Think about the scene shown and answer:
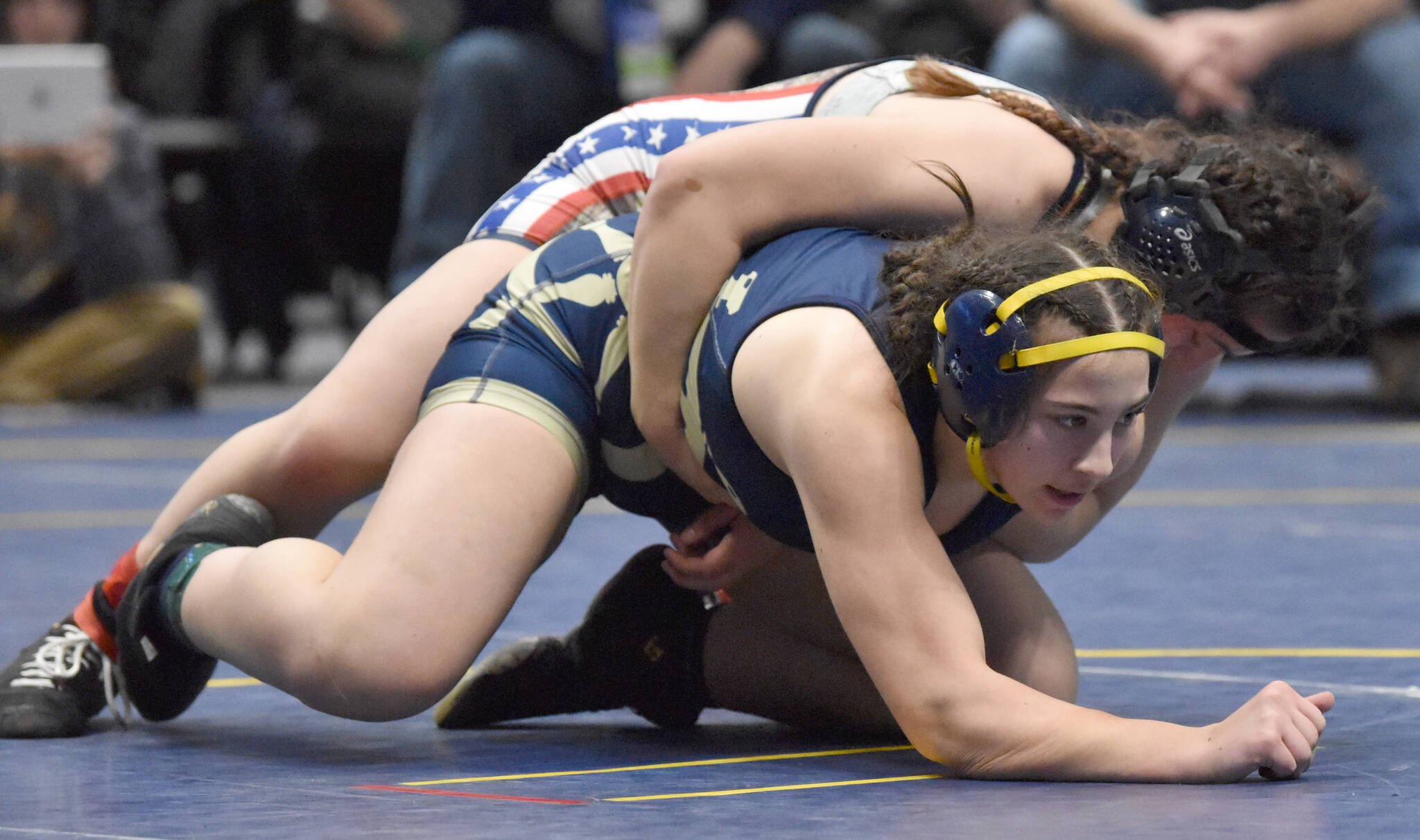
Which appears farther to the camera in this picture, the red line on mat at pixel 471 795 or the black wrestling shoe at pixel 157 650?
the black wrestling shoe at pixel 157 650

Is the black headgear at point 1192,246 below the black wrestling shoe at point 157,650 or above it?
above

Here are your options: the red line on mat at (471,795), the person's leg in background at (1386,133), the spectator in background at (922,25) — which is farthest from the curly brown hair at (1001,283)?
the spectator in background at (922,25)

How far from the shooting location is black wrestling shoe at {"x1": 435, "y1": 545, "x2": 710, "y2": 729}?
8.10 feet

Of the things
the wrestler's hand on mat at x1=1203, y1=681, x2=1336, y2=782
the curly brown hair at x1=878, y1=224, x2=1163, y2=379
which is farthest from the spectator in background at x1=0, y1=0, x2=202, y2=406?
the wrestler's hand on mat at x1=1203, y1=681, x2=1336, y2=782

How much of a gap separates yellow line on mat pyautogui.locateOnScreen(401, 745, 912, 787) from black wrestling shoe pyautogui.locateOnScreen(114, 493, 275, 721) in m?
0.48

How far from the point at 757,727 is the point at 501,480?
0.45 meters

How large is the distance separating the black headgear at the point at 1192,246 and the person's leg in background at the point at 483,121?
4.15 metres

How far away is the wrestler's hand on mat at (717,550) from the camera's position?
92.5 inches

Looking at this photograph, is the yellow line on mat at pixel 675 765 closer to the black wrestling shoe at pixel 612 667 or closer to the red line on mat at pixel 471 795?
the red line on mat at pixel 471 795

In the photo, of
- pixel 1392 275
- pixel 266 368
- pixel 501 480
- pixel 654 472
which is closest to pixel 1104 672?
pixel 654 472

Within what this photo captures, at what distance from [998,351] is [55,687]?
1.20 metres

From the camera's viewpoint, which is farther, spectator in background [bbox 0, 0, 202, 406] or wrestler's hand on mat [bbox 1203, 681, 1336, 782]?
spectator in background [bbox 0, 0, 202, 406]

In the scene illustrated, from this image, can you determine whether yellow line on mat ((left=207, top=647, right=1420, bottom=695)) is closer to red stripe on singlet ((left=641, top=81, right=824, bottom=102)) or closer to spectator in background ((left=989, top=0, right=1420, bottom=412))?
red stripe on singlet ((left=641, top=81, right=824, bottom=102))

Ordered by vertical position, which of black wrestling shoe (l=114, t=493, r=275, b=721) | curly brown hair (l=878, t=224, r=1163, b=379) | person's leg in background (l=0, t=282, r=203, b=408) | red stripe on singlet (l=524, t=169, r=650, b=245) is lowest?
person's leg in background (l=0, t=282, r=203, b=408)
